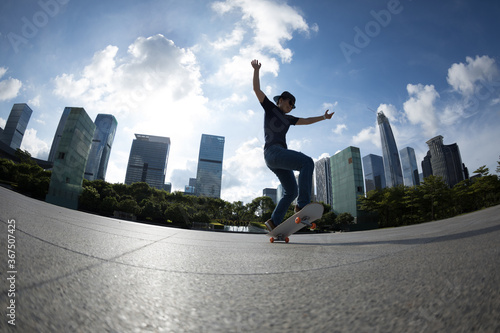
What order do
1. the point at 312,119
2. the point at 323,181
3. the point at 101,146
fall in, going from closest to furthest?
the point at 312,119
the point at 323,181
the point at 101,146

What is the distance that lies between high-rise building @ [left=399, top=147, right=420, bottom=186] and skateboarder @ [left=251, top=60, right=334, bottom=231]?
177 meters

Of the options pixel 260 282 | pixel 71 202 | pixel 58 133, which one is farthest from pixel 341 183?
pixel 58 133

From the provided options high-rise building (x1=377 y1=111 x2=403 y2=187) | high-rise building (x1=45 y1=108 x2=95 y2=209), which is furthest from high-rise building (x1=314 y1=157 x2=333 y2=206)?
high-rise building (x1=45 y1=108 x2=95 y2=209)

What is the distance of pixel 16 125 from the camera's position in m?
A: 104

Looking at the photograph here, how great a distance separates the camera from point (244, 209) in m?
50.3

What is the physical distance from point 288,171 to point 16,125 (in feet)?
504

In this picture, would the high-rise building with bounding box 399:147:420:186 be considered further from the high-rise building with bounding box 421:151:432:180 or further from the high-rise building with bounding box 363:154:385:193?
the high-rise building with bounding box 421:151:432:180

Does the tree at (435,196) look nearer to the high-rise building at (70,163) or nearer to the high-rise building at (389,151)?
the high-rise building at (70,163)

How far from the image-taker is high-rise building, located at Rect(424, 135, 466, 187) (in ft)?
297

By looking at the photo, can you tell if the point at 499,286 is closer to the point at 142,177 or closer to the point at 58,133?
the point at 142,177

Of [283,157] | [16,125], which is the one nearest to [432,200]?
[283,157]

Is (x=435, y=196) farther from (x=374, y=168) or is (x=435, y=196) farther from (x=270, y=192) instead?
(x=270, y=192)

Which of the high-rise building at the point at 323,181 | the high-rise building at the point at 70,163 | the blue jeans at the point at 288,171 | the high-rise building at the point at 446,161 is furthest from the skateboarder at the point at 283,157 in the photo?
the high-rise building at the point at 446,161

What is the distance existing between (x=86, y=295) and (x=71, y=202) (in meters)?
35.7
